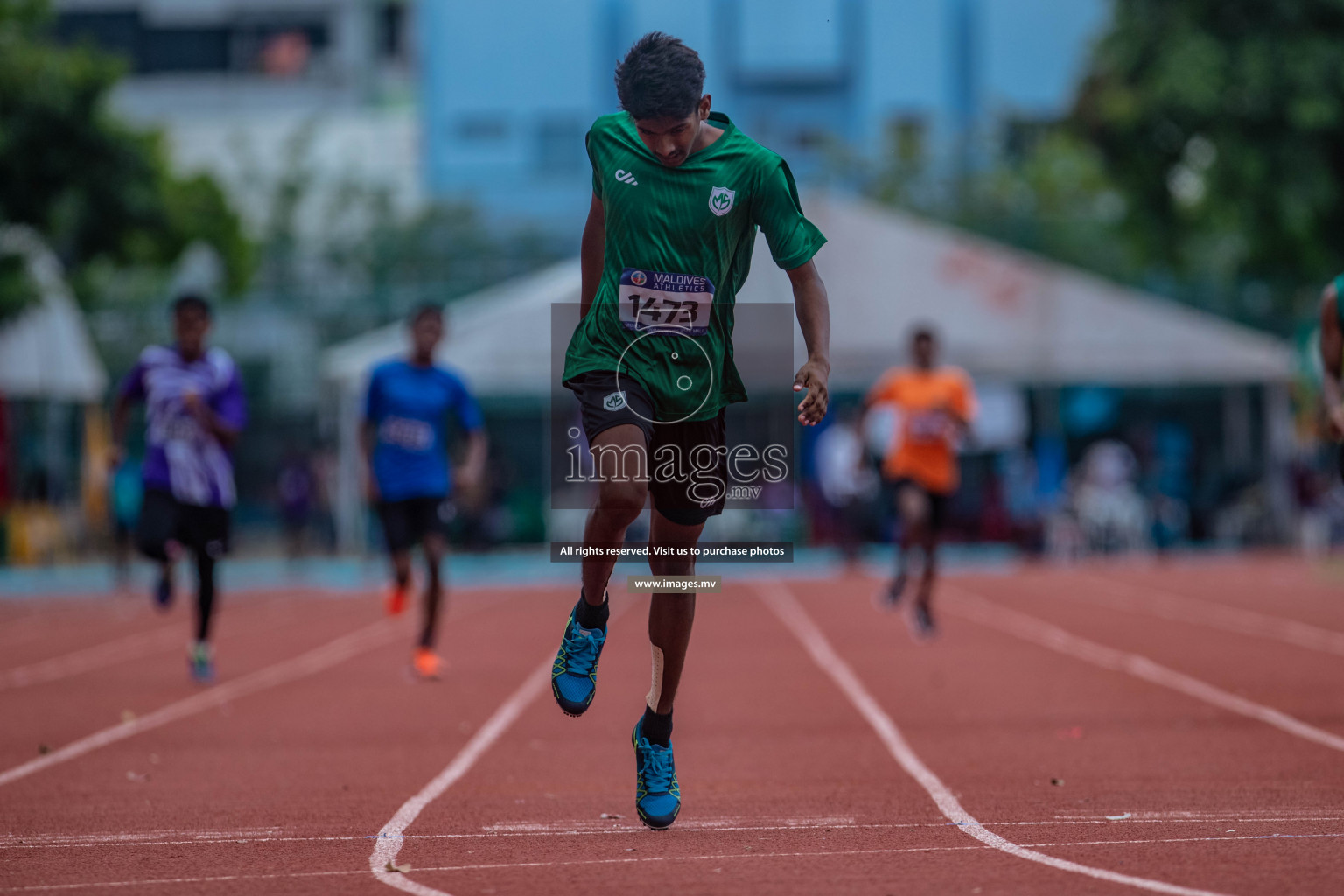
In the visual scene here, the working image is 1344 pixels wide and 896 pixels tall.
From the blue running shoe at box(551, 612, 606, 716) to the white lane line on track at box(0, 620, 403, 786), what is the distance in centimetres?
259

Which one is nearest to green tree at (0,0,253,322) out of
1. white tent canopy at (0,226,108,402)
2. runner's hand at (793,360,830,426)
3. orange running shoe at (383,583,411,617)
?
white tent canopy at (0,226,108,402)

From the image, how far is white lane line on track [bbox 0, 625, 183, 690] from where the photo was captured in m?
10.5

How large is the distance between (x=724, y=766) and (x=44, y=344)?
1898 centimetres

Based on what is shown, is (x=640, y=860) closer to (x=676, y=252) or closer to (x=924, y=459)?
(x=676, y=252)

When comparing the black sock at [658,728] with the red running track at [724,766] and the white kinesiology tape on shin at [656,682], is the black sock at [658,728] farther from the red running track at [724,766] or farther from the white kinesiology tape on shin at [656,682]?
the red running track at [724,766]

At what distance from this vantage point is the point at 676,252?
15.3 ft

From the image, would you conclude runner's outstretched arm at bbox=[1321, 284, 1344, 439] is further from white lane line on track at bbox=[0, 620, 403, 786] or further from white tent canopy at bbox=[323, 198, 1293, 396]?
white tent canopy at bbox=[323, 198, 1293, 396]

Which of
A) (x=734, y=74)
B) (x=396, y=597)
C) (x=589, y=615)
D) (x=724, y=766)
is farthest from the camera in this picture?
(x=734, y=74)

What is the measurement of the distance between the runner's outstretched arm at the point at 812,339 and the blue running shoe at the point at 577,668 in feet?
2.80

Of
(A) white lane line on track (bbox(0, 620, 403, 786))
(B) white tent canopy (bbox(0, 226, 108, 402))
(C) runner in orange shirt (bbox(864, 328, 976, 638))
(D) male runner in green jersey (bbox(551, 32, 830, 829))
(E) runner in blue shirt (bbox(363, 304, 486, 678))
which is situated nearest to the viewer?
(D) male runner in green jersey (bbox(551, 32, 830, 829))

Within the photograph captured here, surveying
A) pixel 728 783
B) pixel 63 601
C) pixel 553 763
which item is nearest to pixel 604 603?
pixel 728 783

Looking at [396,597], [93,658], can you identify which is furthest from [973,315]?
[396,597]

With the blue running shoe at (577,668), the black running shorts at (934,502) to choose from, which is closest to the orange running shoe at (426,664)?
the black running shorts at (934,502)

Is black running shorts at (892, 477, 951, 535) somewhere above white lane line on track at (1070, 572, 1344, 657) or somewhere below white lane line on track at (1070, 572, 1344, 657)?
above
